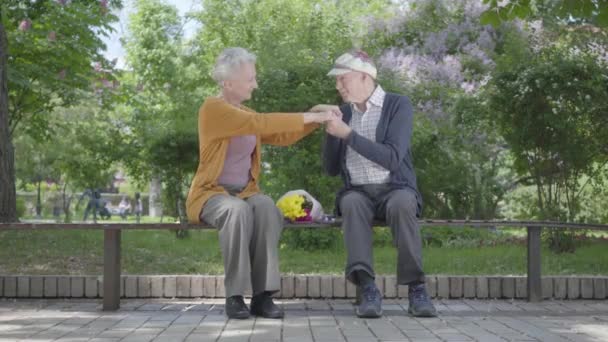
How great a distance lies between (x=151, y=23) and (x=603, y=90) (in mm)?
22367

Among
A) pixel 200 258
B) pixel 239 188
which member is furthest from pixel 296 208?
pixel 200 258

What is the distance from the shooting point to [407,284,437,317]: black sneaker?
4.82m

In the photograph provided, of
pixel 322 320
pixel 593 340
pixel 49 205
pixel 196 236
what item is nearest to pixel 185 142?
pixel 196 236

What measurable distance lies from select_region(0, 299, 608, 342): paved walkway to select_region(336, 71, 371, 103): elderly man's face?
1.35 m

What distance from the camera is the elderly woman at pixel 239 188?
4676mm

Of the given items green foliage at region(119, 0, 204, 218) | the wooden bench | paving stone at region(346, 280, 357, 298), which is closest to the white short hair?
the wooden bench

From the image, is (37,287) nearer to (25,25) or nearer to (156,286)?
(156,286)

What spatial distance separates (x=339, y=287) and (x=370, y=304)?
110cm

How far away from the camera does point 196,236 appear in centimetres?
1188

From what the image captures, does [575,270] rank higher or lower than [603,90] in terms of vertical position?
lower

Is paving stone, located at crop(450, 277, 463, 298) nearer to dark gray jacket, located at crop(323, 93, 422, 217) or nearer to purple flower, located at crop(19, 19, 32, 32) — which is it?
dark gray jacket, located at crop(323, 93, 422, 217)

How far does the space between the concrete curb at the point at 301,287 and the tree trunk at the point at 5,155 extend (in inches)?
140

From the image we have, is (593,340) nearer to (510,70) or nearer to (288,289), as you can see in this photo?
(288,289)

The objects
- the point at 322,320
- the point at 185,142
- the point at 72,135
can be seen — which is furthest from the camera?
the point at 72,135
